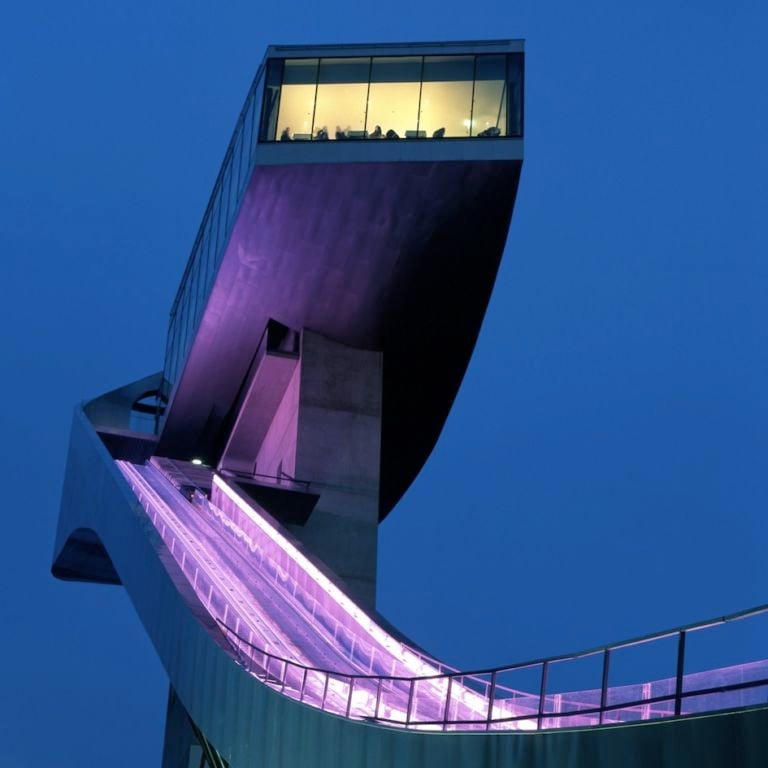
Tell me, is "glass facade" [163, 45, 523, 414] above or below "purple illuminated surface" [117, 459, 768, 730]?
above

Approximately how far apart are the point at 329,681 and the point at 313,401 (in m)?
13.8

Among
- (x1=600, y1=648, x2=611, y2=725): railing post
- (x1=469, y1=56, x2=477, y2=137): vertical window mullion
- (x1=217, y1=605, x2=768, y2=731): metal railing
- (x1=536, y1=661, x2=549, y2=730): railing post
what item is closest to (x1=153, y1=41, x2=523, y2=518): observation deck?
(x1=469, y1=56, x2=477, y2=137): vertical window mullion

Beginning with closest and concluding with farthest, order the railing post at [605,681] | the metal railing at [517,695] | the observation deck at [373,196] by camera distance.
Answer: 1. the metal railing at [517,695]
2. the railing post at [605,681]
3. the observation deck at [373,196]

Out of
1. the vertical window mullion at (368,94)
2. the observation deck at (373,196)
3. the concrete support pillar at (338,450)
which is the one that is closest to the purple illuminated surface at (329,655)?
the concrete support pillar at (338,450)

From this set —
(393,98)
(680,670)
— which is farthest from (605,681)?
(393,98)

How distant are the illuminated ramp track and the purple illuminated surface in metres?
0.02

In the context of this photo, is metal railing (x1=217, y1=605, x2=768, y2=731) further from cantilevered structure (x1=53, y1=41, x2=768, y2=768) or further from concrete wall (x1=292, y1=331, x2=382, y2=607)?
concrete wall (x1=292, y1=331, x2=382, y2=607)

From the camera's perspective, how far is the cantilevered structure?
47.5 feet

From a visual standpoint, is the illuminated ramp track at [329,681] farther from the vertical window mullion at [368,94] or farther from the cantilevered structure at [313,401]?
the vertical window mullion at [368,94]

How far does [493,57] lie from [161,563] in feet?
36.7

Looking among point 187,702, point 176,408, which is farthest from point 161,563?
point 176,408

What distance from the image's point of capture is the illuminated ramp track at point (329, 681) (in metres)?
8.06

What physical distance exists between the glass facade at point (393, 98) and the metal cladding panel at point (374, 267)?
831 mm

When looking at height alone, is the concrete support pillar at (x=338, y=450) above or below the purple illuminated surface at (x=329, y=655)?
above
